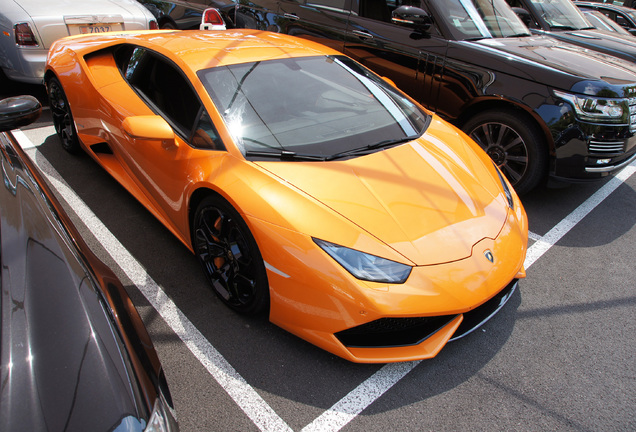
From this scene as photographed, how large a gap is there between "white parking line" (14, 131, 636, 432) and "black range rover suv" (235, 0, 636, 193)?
0.70 meters

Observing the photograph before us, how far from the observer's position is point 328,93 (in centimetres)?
287

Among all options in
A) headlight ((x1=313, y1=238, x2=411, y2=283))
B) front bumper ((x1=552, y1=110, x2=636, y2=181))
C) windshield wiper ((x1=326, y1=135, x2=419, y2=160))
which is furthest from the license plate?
front bumper ((x1=552, y1=110, x2=636, y2=181))

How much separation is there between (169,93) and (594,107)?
302 cm

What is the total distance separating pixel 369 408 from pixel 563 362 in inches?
40.8

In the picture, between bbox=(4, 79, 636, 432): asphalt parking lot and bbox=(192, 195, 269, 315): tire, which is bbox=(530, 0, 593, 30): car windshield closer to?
bbox=(4, 79, 636, 432): asphalt parking lot

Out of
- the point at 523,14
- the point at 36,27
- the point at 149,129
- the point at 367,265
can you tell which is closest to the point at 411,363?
the point at 367,265

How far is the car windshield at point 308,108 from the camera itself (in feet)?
8.09

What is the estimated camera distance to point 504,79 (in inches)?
145

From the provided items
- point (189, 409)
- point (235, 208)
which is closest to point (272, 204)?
point (235, 208)

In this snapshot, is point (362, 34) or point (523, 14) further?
point (523, 14)

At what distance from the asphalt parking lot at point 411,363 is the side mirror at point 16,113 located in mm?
1074

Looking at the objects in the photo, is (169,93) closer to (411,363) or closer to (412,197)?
(412,197)

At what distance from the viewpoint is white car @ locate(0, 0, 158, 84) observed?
4555 mm

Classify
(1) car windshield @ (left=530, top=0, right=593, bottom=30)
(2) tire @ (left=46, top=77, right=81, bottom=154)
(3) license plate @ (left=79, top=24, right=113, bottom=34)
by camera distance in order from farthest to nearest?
(1) car windshield @ (left=530, top=0, right=593, bottom=30), (3) license plate @ (left=79, top=24, right=113, bottom=34), (2) tire @ (left=46, top=77, right=81, bottom=154)
